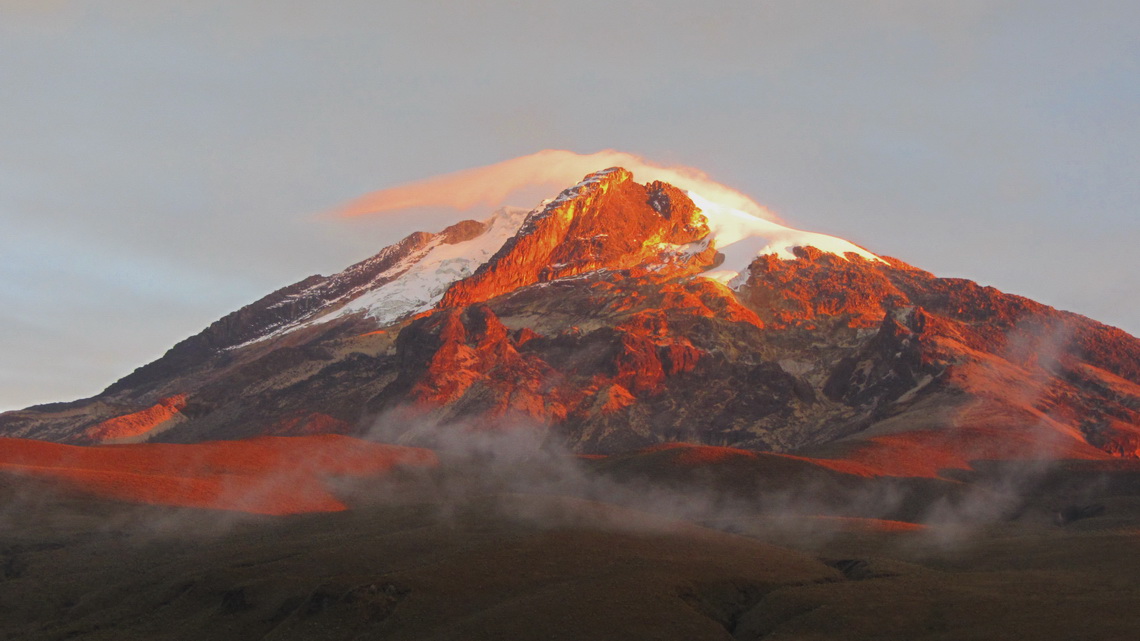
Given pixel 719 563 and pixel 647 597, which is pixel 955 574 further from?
pixel 647 597

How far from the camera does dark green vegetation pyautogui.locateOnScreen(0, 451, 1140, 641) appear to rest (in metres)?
109

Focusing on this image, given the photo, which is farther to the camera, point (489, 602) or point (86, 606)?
point (86, 606)

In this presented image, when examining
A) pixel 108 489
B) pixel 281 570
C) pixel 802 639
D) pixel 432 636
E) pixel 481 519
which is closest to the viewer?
pixel 802 639

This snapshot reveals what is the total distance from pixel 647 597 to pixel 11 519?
108274mm

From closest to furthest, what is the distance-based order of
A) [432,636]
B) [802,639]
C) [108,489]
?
[802,639] → [432,636] → [108,489]

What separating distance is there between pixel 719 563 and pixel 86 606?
7389 cm

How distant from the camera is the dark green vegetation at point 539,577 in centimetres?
10906

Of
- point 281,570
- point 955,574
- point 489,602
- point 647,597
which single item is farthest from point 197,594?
point 955,574

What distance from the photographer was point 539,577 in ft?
419

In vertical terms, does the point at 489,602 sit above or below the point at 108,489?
below

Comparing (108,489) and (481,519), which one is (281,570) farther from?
(108,489)

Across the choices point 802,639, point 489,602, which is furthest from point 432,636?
point 802,639

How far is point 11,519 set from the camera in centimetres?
17638

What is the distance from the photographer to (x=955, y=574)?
430ft
